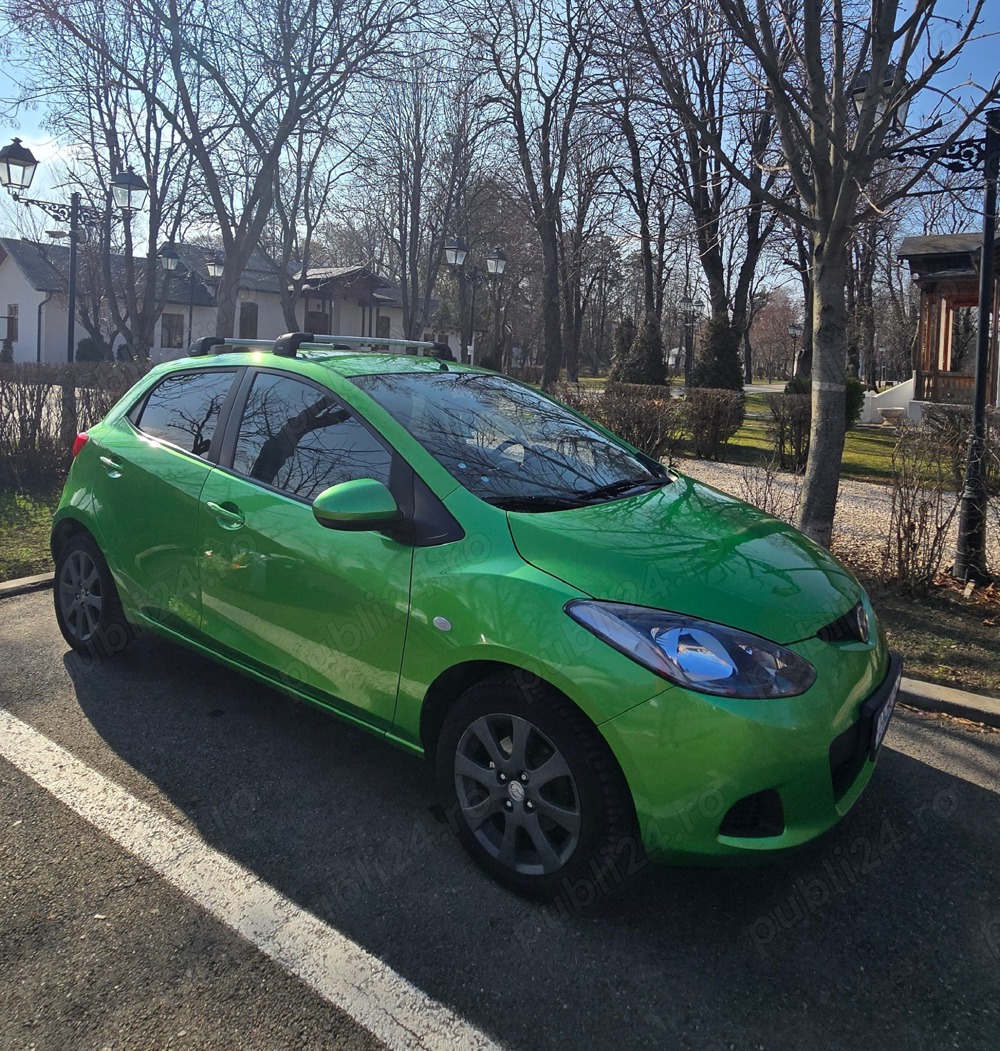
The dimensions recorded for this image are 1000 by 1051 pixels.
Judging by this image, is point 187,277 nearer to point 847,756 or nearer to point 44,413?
point 44,413

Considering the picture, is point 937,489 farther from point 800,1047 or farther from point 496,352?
point 496,352

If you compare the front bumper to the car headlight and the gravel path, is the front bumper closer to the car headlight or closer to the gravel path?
the car headlight

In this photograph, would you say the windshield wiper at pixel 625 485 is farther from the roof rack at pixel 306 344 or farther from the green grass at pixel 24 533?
the green grass at pixel 24 533

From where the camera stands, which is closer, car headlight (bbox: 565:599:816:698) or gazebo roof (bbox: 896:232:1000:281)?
car headlight (bbox: 565:599:816:698)

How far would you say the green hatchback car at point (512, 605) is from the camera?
2.58 m

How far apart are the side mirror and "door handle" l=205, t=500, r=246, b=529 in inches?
28.1

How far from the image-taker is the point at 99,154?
20000 mm

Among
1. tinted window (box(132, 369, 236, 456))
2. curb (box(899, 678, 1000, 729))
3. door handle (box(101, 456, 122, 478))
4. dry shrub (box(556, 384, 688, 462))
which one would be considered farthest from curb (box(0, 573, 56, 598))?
dry shrub (box(556, 384, 688, 462))

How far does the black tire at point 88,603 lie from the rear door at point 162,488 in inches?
8.4

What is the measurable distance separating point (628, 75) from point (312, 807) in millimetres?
6736

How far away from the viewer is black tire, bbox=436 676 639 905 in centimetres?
263

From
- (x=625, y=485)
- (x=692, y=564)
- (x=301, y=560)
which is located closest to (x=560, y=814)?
(x=692, y=564)

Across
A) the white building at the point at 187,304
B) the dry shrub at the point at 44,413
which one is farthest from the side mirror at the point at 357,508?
the white building at the point at 187,304

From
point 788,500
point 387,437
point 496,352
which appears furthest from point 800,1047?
point 496,352
